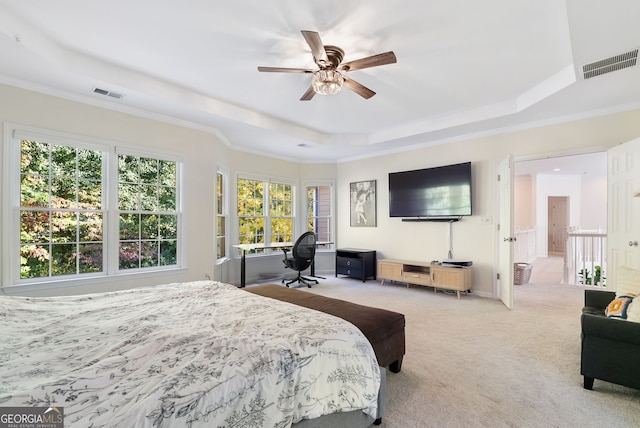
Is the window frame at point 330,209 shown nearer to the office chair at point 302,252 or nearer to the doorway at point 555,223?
the office chair at point 302,252

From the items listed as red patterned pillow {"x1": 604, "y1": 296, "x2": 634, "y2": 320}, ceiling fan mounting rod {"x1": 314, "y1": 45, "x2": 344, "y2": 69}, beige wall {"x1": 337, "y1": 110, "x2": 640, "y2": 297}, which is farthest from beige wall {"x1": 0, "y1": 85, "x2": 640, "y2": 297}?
ceiling fan mounting rod {"x1": 314, "y1": 45, "x2": 344, "y2": 69}

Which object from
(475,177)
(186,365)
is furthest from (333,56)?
(475,177)

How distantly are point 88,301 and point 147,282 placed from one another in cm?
190

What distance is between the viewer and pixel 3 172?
2.94 meters

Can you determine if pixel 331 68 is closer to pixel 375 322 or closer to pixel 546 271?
pixel 375 322

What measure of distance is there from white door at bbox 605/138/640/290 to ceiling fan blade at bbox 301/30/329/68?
141 inches

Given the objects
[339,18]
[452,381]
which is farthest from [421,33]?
[452,381]

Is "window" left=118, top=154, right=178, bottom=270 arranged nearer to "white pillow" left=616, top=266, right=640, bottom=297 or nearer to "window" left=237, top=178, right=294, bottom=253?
"window" left=237, top=178, right=294, bottom=253

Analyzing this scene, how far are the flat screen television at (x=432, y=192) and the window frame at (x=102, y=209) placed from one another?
3.78m

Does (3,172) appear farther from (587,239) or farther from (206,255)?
(587,239)

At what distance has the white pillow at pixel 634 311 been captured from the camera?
2.02 m

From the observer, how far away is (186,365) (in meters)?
1.20

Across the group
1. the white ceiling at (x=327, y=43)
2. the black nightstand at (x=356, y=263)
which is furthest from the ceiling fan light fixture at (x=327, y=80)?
the black nightstand at (x=356, y=263)

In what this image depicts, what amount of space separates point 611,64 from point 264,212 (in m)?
5.37
